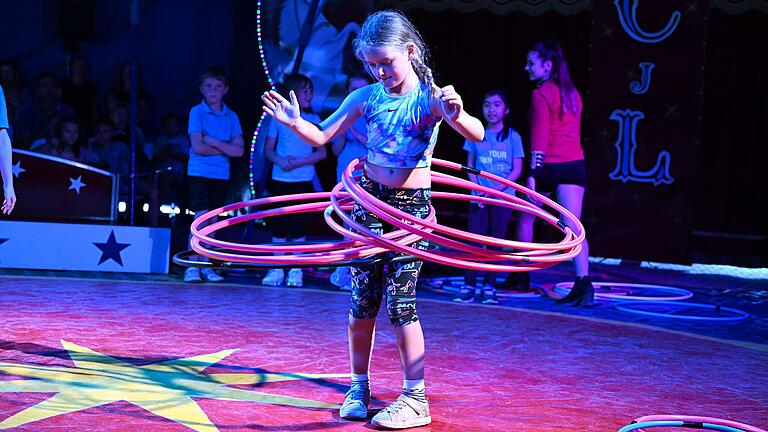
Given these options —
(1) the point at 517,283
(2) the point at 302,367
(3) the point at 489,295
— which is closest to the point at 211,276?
(3) the point at 489,295

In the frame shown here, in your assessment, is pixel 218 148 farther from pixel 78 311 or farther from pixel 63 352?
pixel 63 352

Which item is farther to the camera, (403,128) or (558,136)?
(558,136)

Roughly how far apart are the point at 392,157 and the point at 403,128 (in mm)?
144

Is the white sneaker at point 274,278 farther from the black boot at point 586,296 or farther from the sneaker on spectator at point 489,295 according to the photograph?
the black boot at point 586,296

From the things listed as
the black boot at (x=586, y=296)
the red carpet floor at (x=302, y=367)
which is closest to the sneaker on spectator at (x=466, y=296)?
the red carpet floor at (x=302, y=367)

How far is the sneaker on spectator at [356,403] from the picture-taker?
4367mm

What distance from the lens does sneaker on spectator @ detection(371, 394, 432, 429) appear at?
13.9ft

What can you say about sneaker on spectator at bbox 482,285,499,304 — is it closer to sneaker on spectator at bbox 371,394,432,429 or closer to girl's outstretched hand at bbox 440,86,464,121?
sneaker on spectator at bbox 371,394,432,429

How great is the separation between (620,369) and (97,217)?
5.38 meters

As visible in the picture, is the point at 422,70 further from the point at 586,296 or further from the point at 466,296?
the point at 586,296

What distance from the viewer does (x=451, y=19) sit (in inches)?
488

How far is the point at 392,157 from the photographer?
4.39 metres

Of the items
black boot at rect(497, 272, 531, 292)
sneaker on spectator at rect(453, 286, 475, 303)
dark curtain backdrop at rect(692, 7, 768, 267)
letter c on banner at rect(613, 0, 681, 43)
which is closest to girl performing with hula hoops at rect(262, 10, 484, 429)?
sneaker on spectator at rect(453, 286, 475, 303)

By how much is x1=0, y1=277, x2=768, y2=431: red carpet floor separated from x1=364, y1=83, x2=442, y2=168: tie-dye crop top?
1.19 metres
